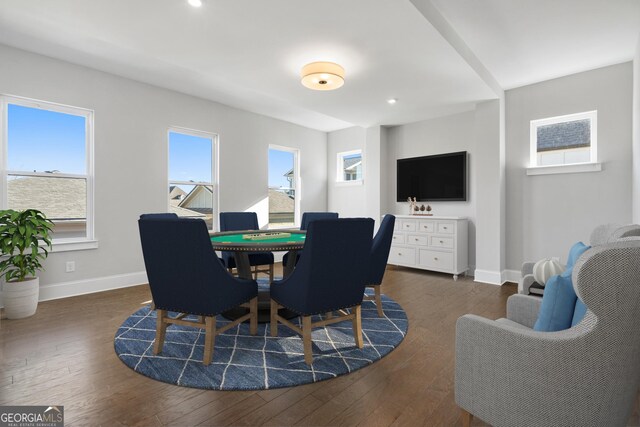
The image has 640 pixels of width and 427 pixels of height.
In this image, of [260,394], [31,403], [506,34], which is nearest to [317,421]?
[260,394]

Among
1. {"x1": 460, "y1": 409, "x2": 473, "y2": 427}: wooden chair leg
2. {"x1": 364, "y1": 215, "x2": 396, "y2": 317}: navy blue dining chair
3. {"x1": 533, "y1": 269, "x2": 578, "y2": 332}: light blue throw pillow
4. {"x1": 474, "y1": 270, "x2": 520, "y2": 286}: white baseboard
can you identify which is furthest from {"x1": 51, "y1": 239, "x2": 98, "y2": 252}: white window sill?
{"x1": 474, "y1": 270, "x2": 520, "y2": 286}: white baseboard

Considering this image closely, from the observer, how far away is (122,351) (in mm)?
2164

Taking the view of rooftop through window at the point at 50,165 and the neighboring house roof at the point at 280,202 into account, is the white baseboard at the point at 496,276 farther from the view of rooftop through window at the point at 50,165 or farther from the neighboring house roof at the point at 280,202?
the view of rooftop through window at the point at 50,165

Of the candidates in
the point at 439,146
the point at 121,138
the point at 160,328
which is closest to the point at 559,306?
the point at 160,328

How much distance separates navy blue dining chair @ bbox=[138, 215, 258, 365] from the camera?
1867 millimetres

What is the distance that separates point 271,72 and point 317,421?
3211 mm

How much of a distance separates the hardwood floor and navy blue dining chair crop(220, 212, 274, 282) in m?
1.24

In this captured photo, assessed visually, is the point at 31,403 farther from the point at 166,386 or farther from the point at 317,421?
the point at 317,421

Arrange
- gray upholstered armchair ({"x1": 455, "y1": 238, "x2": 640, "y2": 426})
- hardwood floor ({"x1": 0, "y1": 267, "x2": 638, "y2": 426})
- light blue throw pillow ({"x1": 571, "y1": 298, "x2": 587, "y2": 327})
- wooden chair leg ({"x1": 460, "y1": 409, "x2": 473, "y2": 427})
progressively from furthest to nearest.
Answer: hardwood floor ({"x1": 0, "y1": 267, "x2": 638, "y2": 426}), wooden chair leg ({"x1": 460, "y1": 409, "x2": 473, "y2": 427}), light blue throw pillow ({"x1": 571, "y1": 298, "x2": 587, "y2": 327}), gray upholstered armchair ({"x1": 455, "y1": 238, "x2": 640, "y2": 426})

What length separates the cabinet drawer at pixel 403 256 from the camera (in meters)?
4.93

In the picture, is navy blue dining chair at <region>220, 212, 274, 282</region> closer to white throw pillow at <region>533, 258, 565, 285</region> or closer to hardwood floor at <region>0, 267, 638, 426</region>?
hardwood floor at <region>0, 267, 638, 426</region>

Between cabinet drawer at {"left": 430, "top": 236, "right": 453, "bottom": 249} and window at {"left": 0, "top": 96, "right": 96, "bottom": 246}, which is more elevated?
window at {"left": 0, "top": 96, "right": 96, "bottom": 246}

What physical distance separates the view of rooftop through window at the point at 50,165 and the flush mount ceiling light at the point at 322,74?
9.17 feet

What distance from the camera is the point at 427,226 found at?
478 centimetres
